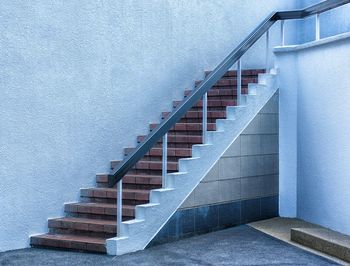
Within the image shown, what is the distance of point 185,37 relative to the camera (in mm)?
8141

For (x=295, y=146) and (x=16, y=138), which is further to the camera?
(x=295, y=146)

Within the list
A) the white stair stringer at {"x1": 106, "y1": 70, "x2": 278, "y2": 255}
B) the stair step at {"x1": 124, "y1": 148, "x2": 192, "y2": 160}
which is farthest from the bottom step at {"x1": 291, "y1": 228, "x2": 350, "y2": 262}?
the stair step at {"x1": 124, "y1": 148, "x2": 192, "y2": 160}

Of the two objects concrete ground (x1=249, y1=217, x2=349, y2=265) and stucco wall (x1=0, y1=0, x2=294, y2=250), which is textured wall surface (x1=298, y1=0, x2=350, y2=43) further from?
concrete ground (x1=249, y1=217, x2=349, y2=265)

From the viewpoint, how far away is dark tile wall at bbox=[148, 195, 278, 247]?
615 centimetres

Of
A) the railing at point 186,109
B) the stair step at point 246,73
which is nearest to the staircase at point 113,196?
the railing at point 186,109

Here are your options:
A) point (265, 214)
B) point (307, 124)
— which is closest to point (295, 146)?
point (307, 124)

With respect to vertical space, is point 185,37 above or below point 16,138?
Answer: above

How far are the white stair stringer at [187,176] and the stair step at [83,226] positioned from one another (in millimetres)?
272

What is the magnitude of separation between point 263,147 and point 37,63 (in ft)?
10.2

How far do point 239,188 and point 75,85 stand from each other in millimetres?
2381

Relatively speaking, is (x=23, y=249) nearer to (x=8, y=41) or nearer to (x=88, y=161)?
(x=88, y=161)

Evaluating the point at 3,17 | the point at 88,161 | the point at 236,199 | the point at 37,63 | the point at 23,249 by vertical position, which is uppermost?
the point at 3,17

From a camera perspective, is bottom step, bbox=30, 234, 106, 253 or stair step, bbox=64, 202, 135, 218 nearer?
bottom step, bbox=30, 234, 106, 253

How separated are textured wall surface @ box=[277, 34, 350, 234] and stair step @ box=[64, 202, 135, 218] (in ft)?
7.95
